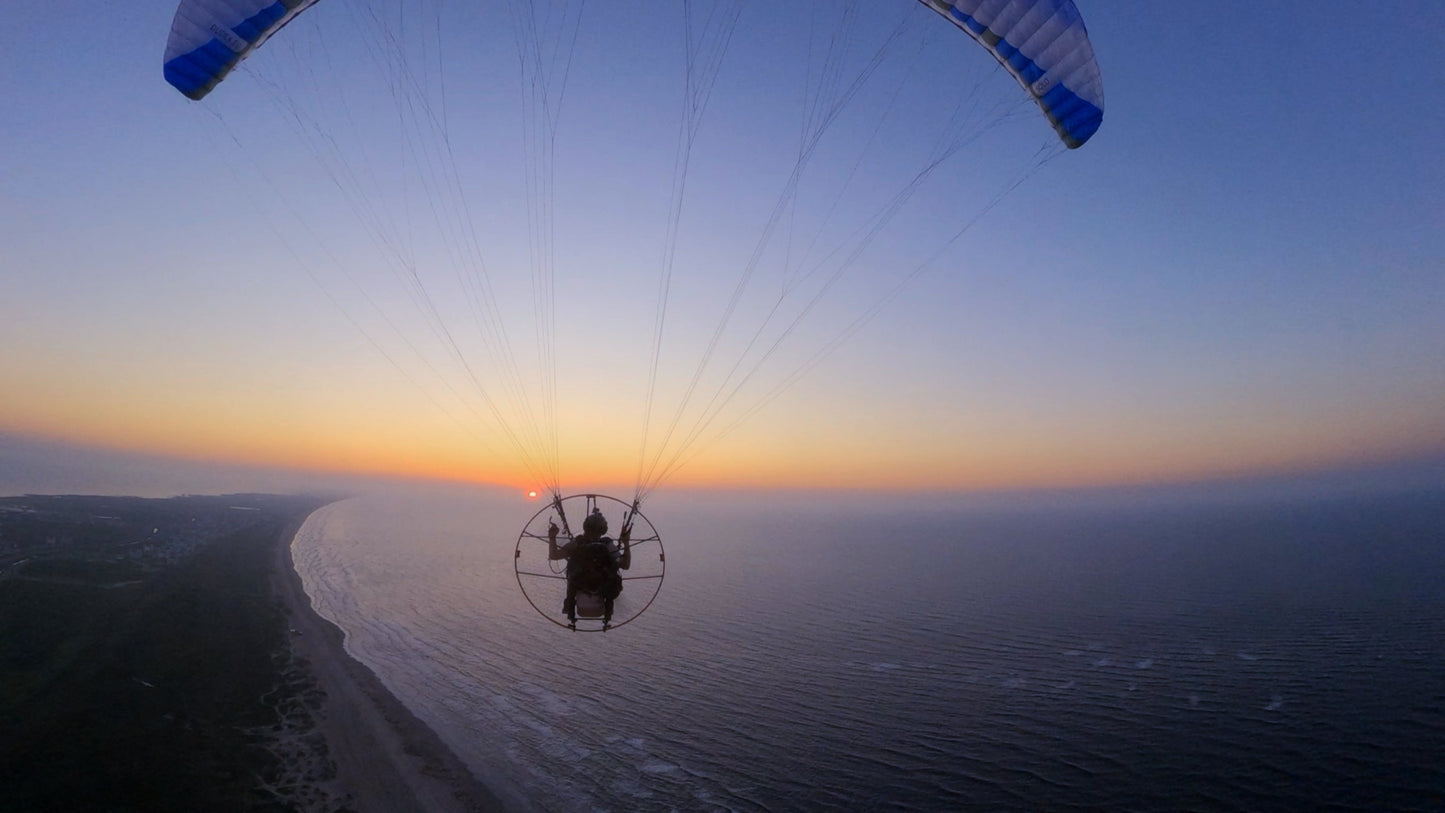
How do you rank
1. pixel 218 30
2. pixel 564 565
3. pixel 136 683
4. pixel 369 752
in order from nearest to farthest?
pixel 218 30 < pixel 369 752 < pixel 136 683 < pixel 564 565

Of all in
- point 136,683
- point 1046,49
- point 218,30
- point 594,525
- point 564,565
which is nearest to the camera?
point 218,30

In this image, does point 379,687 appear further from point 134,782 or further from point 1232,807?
point 1232,807

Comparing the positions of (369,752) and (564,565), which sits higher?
(564,565)

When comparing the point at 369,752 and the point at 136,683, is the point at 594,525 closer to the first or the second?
the point at 369,752

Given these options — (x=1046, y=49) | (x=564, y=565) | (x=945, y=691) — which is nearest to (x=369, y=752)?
(x=564, y=565)

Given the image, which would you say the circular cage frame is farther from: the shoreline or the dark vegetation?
the dark vegetation

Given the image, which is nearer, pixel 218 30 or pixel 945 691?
pixel 218 30

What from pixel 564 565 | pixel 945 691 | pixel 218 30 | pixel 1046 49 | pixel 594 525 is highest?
pixel 1046 49

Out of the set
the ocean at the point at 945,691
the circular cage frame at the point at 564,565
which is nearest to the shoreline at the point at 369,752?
the ocean at the point at 945,691
